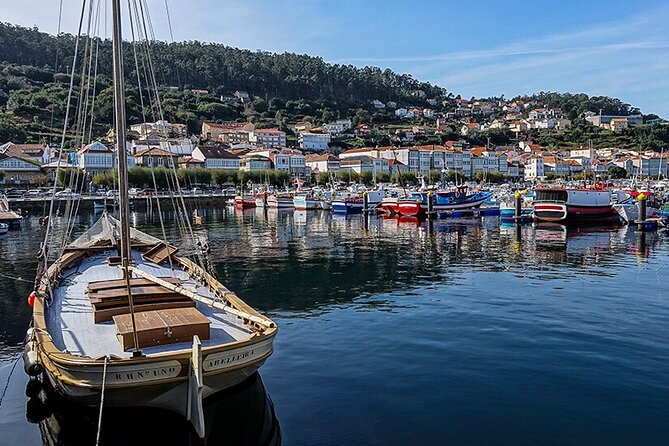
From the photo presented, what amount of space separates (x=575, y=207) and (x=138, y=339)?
167ft

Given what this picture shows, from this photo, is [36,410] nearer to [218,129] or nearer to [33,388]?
[33,388]

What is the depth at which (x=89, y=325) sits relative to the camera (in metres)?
10.6

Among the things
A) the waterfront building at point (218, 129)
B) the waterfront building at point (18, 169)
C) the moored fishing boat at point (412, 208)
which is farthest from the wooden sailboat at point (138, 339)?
the waterfront building at point (218, 129)

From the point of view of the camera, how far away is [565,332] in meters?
15.3

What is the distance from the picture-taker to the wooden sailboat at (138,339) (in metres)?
8.38

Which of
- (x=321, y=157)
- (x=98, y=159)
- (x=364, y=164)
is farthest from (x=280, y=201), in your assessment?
(x=321, y=157)

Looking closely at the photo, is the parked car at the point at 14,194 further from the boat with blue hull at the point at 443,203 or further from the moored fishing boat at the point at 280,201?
the boat with blue hull at the point at 443,203

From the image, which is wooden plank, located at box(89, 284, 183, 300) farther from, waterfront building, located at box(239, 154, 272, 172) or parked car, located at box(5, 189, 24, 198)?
waterfront building, located at box(239, 154, 272, 172)

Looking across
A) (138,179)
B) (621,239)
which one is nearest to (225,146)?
(138,179)

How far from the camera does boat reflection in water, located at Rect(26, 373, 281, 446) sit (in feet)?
30.0

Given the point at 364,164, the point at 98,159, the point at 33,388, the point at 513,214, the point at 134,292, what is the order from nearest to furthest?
the point at 134,292 < the point at 33,388 < the point at 513,214 < the point at 98,159 < the point at 364,164

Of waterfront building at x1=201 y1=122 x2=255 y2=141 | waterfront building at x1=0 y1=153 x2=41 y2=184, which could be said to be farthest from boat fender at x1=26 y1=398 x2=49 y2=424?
waterfront building at x1=201 y1=122 x2=255 y2=141

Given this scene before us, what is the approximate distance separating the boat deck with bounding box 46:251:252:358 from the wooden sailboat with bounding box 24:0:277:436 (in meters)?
0.02

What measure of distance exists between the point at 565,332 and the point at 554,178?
13799 centimetres
